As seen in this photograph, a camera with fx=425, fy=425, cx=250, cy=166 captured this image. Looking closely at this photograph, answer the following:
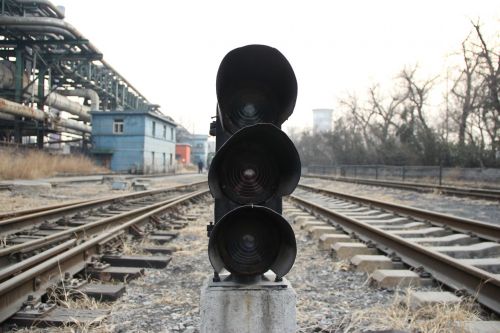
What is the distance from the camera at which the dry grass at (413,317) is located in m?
3.13

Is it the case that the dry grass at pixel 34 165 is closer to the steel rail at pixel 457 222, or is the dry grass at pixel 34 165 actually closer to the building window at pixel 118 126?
the building window at pixel 118 126

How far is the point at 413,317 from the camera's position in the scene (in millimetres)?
3242

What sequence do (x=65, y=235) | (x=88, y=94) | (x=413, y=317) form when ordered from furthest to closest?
(x=88, y=94) → (x=65, y=235) → (x=413, y=317)

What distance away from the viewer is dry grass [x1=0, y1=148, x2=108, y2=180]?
64.5 ft

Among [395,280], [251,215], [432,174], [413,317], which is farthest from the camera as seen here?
[432,174]

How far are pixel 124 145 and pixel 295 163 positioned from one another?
40441 millimetres

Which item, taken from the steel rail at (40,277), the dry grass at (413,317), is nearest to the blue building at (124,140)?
the steel rail at (40,277)

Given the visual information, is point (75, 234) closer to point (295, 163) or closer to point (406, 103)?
point (295, 163)

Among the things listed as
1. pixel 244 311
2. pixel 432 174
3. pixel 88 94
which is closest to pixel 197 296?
pixel 244 311

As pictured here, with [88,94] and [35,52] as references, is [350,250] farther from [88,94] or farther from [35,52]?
[88,94]

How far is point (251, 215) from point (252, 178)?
215mm

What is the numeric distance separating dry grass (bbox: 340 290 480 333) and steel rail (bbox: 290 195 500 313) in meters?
0.18

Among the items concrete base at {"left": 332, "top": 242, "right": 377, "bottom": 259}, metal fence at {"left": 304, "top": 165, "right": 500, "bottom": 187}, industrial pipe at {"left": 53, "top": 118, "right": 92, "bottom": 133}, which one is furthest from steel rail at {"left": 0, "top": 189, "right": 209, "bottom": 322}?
industrial pipe at {"left": 53, "top": 118, "right": 92, "bottom": 133}

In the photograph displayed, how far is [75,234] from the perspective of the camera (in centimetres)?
613
